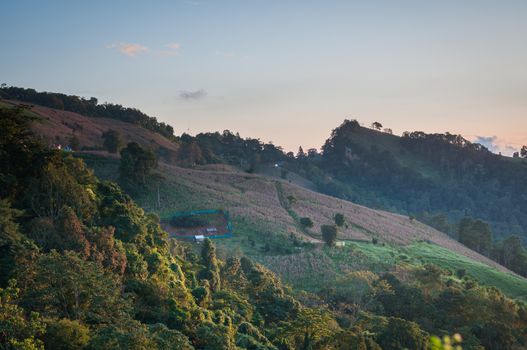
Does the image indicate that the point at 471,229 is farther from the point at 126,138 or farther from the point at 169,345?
the point at 169,345

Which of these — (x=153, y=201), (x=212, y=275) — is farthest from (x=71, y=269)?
(x=153, y=201)

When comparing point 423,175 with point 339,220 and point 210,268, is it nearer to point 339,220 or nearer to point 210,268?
point 339,220

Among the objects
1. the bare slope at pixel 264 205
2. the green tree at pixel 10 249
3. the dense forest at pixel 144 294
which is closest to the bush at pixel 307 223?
the bare slope at pixel 264 205

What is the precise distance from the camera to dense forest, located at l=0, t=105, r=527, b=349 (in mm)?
20953

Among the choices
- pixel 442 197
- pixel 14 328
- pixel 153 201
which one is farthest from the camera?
pixel 442 197

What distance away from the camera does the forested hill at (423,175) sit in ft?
489

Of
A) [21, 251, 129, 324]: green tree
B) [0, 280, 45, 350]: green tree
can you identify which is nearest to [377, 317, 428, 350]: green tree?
[21, 251, 129, 324]: green tree

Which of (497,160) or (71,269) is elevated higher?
(497,160)

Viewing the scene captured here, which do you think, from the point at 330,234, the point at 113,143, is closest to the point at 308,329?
the point at 330,234

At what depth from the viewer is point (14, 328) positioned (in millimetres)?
17125

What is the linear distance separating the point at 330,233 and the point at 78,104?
95.1 metres

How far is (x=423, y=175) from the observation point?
171250 millimetres

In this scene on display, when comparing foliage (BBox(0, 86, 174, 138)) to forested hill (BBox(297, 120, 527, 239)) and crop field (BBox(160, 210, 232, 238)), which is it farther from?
crop field (BBox(160, 210, 232, 238))

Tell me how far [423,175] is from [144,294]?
154160mm
